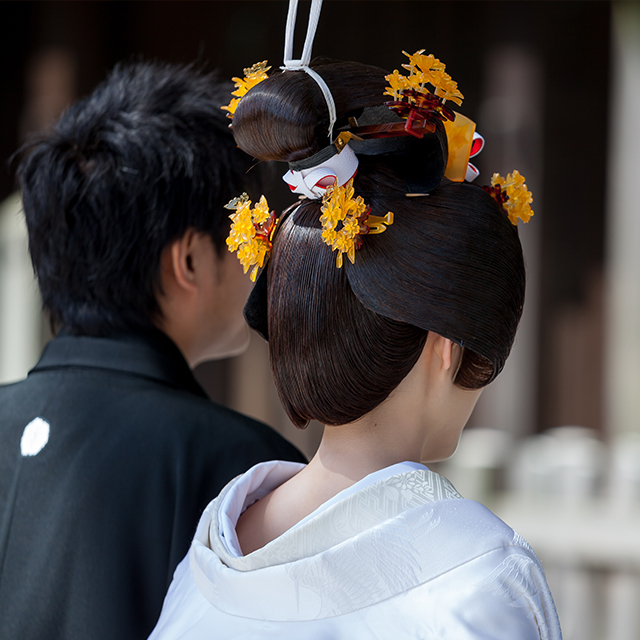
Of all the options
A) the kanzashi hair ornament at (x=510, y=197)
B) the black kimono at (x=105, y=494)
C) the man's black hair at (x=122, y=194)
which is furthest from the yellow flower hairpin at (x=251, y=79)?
the black kimono at (x=105, y=494)

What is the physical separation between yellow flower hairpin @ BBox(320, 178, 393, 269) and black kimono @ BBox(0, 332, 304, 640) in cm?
52

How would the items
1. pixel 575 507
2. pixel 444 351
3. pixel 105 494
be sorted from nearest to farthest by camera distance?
pixel 444 351 → pixel 105 494 → pixel 575 507

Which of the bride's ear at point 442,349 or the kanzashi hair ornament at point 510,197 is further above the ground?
the kanzashi hair ornament at point 510,197

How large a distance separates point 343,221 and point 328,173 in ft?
0.24

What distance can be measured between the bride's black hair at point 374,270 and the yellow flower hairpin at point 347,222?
0.01 meters

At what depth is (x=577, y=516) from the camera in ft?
11.1

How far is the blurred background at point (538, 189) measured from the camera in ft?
10.8

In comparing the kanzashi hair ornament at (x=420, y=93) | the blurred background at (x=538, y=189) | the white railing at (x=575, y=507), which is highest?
the kanzashi hair ornament at (x=420, y=93)

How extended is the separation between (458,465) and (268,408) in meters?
1.00

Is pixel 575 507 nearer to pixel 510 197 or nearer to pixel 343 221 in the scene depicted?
pixel 510 197

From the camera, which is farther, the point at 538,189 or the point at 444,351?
the point at 538,189

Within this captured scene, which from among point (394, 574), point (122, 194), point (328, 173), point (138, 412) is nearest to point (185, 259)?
point (122, 194)

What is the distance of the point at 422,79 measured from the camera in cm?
88

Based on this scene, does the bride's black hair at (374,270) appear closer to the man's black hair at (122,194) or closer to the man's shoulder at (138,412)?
Result: the man's shoulder at (138,412)
